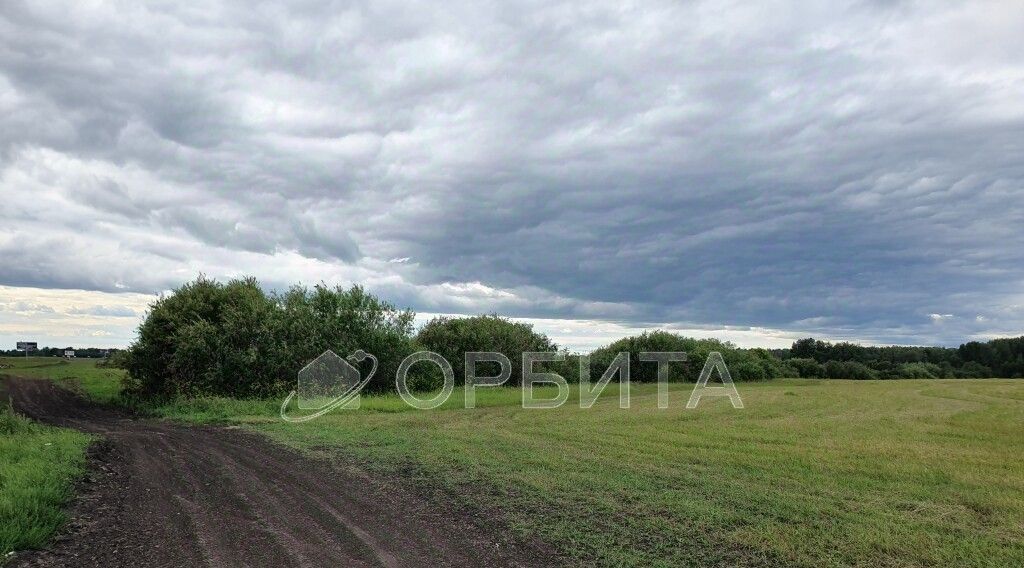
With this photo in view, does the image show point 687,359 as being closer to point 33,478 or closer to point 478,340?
point 478,340

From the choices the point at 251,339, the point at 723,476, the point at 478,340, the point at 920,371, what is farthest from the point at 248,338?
the point at 920,371

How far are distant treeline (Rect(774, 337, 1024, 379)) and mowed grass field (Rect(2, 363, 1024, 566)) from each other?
32657mm

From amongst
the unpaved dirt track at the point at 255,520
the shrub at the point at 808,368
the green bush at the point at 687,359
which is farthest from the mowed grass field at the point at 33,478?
the shrub at the point at 808,368

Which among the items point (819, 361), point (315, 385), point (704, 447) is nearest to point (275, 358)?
point (315, 385)

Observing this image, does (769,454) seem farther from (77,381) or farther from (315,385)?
(77,381)

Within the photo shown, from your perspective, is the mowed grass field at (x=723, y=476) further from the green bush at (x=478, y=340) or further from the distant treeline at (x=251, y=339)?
the green bush at (x=478, y=340)

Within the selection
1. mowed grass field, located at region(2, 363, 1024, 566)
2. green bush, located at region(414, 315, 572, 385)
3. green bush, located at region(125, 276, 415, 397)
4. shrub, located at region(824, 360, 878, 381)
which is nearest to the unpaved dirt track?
mowed grass field, located at region(2, 363, 1024, 566)

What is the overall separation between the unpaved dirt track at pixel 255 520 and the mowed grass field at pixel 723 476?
2.65 ft

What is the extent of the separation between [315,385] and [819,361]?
168 ft

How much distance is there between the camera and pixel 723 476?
11.2 m

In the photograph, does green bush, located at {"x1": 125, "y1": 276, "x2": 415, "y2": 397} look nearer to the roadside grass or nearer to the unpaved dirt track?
the roadside grass

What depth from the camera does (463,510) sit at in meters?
9.12

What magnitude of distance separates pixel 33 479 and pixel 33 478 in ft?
0.22

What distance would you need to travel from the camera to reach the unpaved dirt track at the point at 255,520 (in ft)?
23.2
